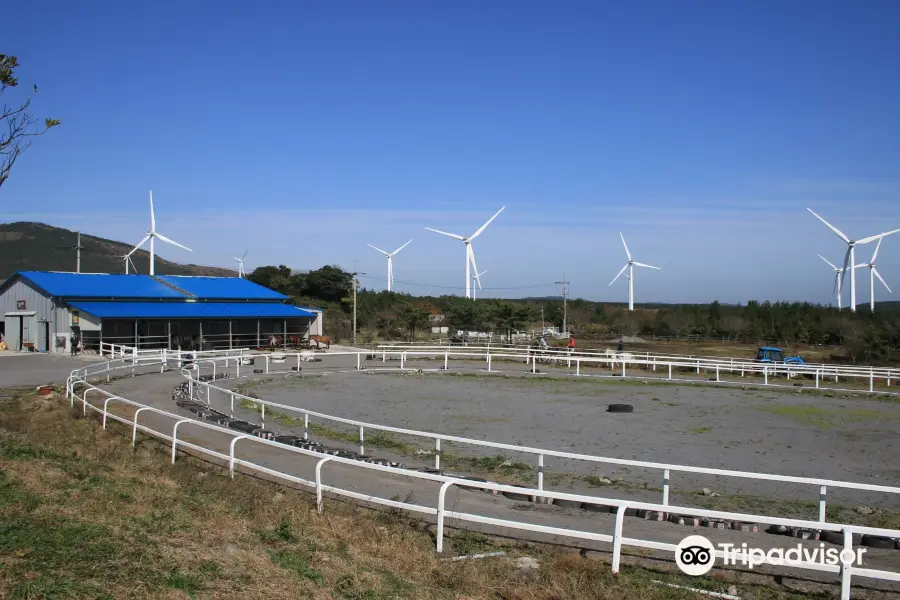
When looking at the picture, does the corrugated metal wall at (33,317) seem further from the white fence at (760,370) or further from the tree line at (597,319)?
the tree line at (597,319)

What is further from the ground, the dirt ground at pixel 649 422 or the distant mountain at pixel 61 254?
the distant mountain at pixel 61 254

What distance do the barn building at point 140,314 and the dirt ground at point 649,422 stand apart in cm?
1944

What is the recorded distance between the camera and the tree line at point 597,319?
213 feet

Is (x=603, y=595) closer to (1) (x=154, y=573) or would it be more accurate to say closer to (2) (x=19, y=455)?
(1) (x=154, y=573)

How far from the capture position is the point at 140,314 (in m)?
44.1

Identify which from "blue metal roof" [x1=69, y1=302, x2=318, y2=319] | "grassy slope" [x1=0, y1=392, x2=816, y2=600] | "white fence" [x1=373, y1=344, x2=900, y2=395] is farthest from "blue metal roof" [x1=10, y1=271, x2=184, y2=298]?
"grassy slope" [x1=0, y1=392, x2=816, y2=600]

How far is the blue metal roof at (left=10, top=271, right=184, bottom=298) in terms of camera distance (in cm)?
4538

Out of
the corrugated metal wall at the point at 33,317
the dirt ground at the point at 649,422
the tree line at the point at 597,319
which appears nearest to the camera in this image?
the dirt ground at the point at 649,422

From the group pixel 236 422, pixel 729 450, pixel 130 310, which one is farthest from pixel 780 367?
pixel 130 310

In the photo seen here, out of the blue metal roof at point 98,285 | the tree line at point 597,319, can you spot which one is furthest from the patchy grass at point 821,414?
the blue metal roof at point 98,285

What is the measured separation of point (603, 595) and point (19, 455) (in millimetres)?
8929

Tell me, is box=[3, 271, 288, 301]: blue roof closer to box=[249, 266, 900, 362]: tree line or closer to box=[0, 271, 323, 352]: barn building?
box=[0, 271, 323, 352]: barn building

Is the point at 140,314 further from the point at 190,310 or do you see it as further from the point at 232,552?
the point at 232,552

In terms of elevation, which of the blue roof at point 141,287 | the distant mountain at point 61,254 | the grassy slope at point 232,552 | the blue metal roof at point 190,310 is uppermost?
the distant mountain at point 61,254
